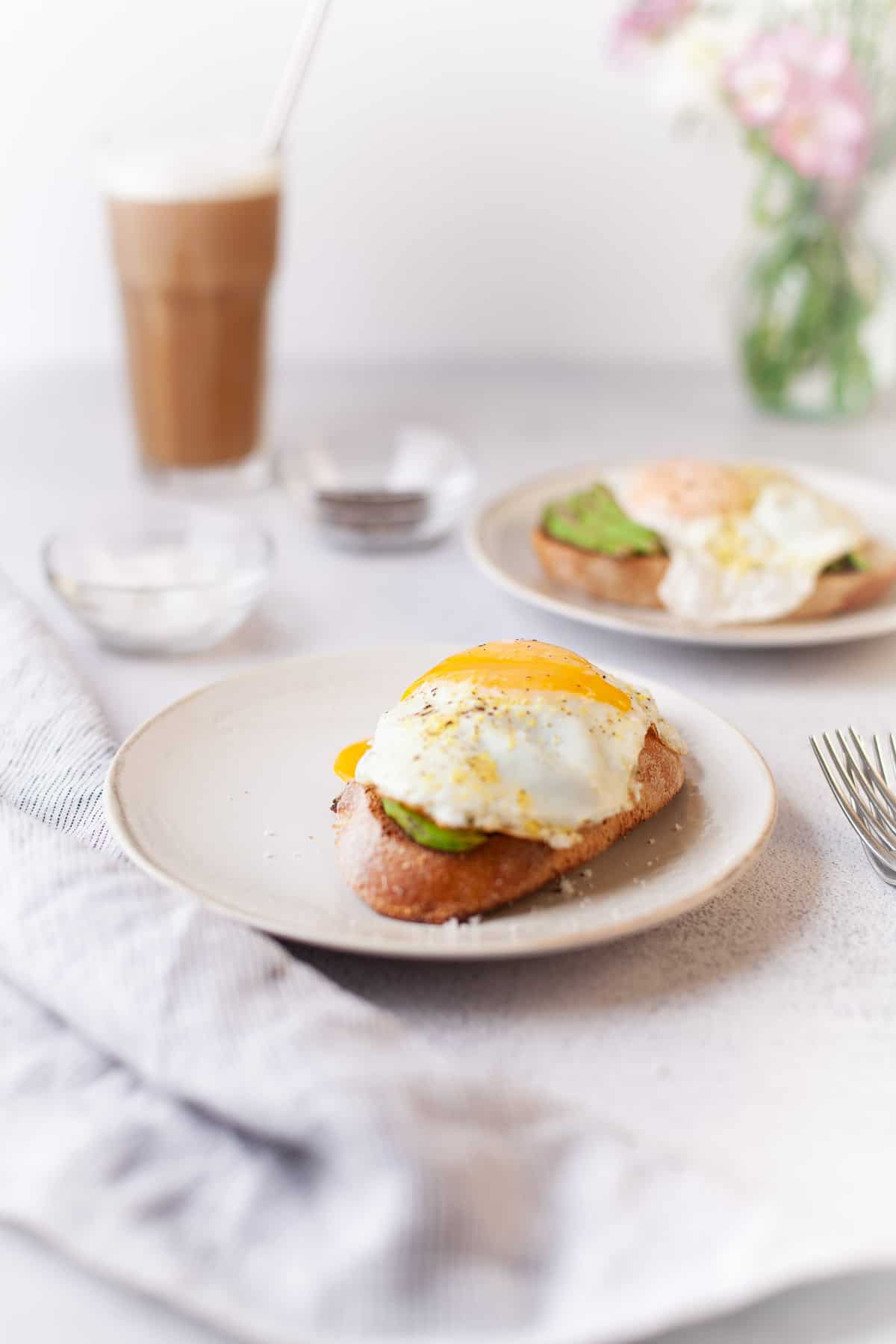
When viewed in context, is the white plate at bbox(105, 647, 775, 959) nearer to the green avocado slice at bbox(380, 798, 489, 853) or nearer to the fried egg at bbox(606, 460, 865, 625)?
the green avocado slice at bbox(380, 798, 489, 853)

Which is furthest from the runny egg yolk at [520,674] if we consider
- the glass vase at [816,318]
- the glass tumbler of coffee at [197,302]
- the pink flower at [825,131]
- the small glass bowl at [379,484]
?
the glass vase at [816,318]

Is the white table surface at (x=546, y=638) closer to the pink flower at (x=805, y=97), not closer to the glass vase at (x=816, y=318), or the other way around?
the glass vase at (x=816, y=318)

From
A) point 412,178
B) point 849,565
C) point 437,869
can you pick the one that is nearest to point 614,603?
point 849,565

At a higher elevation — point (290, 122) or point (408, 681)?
point (290, 122)

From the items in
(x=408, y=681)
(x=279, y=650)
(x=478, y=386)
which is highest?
(x=408, y=681)

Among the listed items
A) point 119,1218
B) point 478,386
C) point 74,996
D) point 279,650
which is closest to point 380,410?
point 478,386

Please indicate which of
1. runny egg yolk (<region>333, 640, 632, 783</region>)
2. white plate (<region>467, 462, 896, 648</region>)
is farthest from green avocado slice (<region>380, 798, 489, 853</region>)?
white plate (<region>467, 462, 896, 648</region>)

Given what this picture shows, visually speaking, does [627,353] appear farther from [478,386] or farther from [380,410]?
[380,410]
